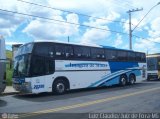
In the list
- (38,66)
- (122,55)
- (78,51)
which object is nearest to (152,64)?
(122,55)

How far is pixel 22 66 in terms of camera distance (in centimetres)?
1941

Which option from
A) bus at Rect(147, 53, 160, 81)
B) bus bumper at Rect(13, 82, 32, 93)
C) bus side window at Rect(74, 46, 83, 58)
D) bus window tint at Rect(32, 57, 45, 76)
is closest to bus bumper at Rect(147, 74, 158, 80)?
bus at Rect(147, 53, 160, 81)

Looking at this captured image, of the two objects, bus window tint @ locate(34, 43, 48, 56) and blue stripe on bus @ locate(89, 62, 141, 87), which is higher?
bus window tint @ locate(34, 43, 48, 56)

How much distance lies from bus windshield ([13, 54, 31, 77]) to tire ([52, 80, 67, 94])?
2143 millimetres

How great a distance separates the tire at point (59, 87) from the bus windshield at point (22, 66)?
214 cm

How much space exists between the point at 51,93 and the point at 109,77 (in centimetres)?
588

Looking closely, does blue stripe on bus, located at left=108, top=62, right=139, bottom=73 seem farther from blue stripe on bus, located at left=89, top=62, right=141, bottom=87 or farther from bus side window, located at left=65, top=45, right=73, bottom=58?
bus side window, located at left=65, top=45, right=73, bottom=58

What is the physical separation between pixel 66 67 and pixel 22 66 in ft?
9.91

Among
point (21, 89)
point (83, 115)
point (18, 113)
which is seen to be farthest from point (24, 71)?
point (83, 115)

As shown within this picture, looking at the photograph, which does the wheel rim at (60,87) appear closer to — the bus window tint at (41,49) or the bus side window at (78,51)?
the bus window tint at (41,49)

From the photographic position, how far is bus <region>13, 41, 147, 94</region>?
19109 mm

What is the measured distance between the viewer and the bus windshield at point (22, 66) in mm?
18986

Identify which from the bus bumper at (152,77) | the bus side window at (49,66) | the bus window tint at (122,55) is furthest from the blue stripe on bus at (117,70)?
the bus bumper at (152,77)

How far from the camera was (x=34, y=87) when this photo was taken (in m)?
18.8
